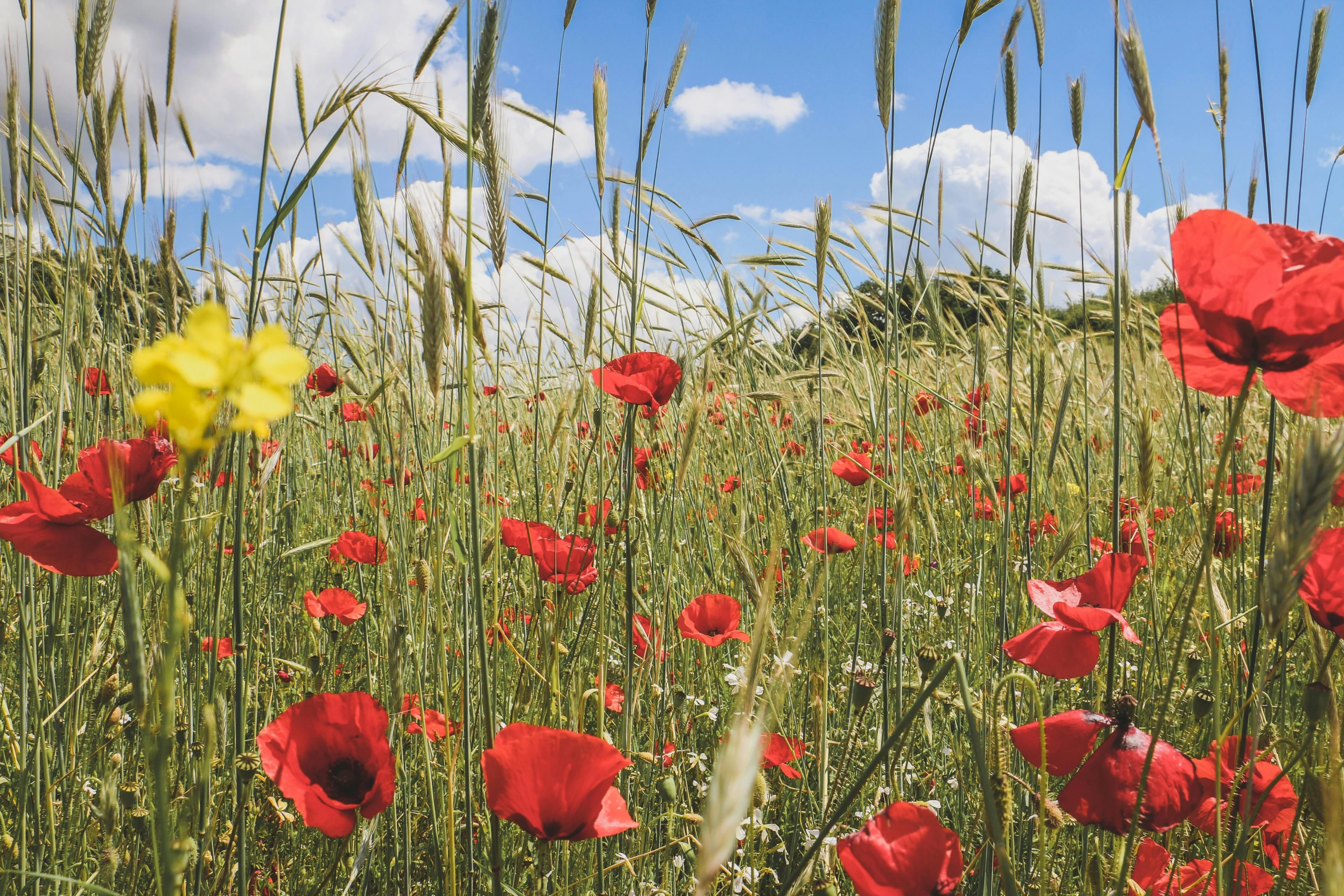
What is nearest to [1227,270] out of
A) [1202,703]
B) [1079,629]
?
[1079,629]

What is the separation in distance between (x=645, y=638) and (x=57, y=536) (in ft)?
2.44

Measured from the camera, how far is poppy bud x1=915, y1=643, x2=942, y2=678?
90 centimetres

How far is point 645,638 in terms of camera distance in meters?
1.20

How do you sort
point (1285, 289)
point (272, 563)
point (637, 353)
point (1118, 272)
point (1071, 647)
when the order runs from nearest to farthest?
point (1285, 289), point (1071, 647), point (1118, 272), point (637, 353), point (272, 563)

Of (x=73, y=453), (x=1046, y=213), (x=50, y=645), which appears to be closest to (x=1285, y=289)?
(x=1046, y=213)

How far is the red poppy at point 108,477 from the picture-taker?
0.79 m

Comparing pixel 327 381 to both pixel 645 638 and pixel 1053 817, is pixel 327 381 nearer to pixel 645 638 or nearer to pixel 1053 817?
pixel 645 638

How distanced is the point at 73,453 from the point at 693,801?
4.38ft

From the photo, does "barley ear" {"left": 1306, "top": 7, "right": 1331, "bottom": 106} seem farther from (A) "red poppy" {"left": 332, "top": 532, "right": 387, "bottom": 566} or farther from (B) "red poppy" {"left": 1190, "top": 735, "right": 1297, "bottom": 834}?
(A) "red poppy" {"left": 332, "top": 532, "right": 387, "bottom": 566}

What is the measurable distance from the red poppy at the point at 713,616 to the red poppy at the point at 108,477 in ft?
2.57

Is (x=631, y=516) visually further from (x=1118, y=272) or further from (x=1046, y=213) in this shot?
(x=1046, y=213)

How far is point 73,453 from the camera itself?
1.45 metres

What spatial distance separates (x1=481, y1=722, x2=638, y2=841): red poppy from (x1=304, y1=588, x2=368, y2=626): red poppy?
79 centimetres

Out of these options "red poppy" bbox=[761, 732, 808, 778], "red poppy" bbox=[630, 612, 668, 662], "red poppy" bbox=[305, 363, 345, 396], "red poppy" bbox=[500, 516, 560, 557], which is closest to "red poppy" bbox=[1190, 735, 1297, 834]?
"red poppy" bbox=[761, 732, 808, 778]
